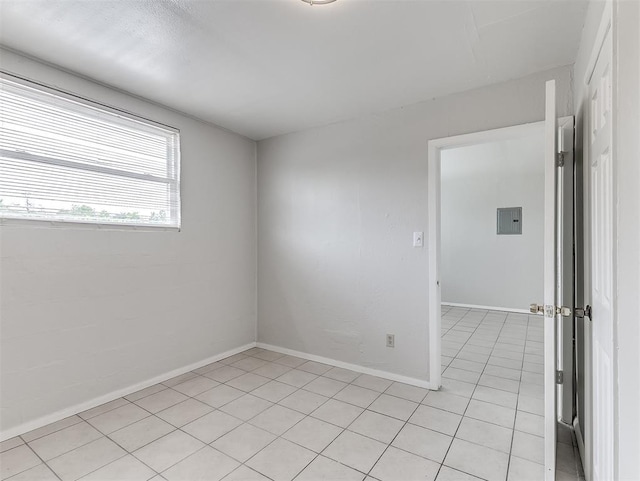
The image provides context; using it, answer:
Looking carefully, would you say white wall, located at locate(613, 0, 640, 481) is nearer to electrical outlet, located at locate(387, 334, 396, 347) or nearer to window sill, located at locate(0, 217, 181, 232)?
electrical outlet, located at locate(387, 334, 396, 347)

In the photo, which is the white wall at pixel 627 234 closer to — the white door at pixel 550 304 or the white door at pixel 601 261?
the white door at pixel 601 261

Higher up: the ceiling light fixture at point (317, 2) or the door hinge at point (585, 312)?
the ceiling light fixture at point (317, 2)

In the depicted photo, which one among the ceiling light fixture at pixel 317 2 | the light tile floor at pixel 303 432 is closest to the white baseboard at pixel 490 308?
the light tile floor at pixel 303 432

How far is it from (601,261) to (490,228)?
486 centimetres

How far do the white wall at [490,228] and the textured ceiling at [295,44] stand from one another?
277cm

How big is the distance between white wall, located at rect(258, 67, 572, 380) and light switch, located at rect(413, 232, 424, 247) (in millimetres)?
47

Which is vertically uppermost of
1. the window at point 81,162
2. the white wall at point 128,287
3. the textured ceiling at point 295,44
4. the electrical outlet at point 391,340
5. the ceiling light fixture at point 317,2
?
the textured ceiling at point 295,44

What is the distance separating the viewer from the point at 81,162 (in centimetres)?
241

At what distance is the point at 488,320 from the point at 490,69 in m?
3.97

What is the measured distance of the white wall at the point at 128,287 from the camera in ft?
6.98

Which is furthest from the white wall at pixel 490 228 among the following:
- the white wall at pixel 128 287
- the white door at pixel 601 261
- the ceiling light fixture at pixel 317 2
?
the ceiling light fixture at pixel 317 2

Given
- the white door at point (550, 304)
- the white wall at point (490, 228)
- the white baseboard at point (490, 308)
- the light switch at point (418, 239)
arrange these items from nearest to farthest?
1. the white door at point (550, 304)
2. the light switch at point (418, 239)
3. the white wall at point (490, 228)
4. the white baseboard at point (490, 308)

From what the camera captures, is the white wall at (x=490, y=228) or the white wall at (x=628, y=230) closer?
the white wall at (x=628, y=230)

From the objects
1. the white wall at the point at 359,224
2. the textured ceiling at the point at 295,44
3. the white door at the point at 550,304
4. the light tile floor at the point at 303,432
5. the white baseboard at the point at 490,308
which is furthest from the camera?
the white baseboard at the point at 490,308
